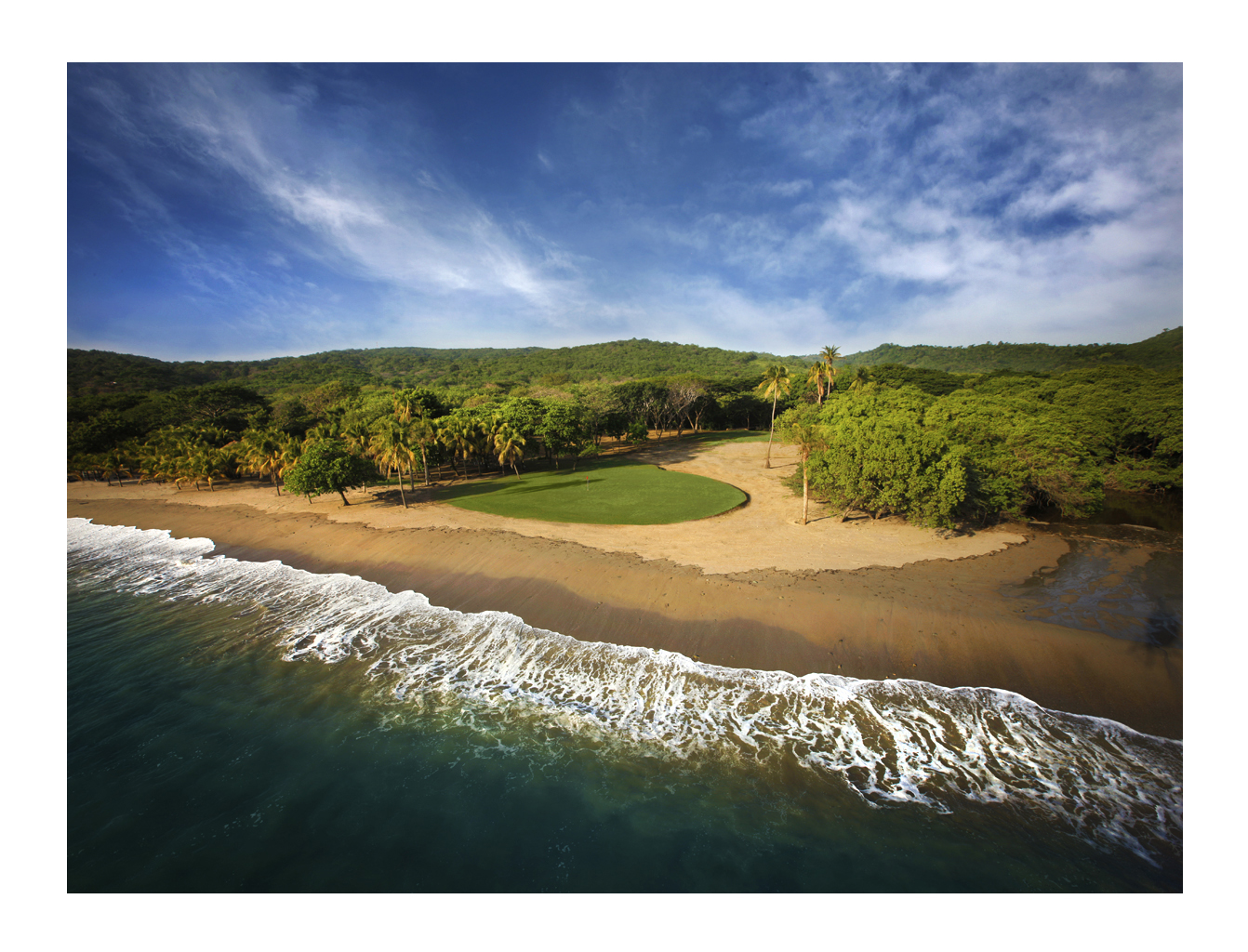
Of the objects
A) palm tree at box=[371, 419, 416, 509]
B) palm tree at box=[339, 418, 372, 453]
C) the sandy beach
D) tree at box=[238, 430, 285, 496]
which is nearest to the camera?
the sandy beach

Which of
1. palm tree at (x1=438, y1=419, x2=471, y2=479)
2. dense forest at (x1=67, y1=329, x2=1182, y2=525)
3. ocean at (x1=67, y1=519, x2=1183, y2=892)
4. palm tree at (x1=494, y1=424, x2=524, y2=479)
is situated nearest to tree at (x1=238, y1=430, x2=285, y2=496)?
dense forest at (x1=67, y1=329, x2=1182, y2=525)

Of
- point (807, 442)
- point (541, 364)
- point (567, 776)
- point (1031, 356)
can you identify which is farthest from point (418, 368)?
point (1031, 356)

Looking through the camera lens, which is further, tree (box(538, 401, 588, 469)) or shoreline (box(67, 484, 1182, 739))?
tree (box(538, 401, 588, 469))

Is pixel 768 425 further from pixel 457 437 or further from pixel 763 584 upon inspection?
pixel 763 584

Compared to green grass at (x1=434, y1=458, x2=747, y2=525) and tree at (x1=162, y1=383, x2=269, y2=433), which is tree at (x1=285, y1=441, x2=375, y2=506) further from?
tree at (x1=162, y1=383, x2=269, y2=433)

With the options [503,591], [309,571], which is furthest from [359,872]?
[309,571]

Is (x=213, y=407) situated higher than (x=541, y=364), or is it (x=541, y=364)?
(x=541, y=364)
